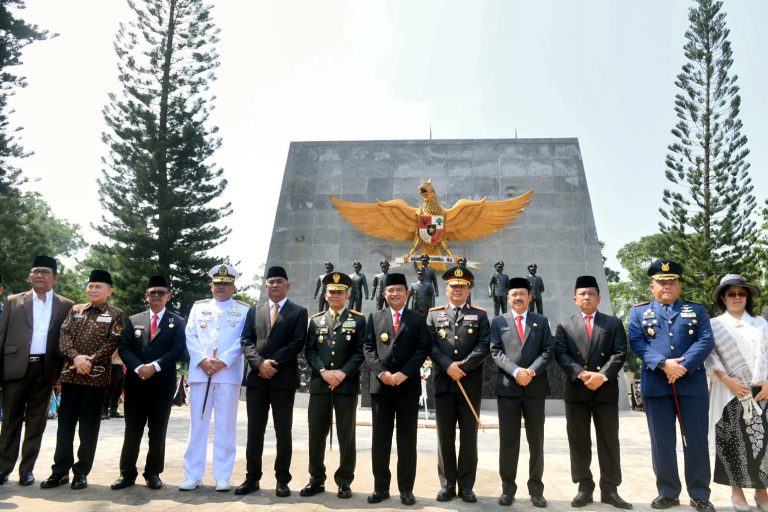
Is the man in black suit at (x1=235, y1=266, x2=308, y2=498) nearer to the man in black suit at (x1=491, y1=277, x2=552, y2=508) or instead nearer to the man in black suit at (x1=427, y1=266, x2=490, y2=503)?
the man in black suit at (x1=427, y1=266, x2=490, y2=503)

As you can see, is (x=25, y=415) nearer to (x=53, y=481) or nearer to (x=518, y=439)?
(x=53, y=481)

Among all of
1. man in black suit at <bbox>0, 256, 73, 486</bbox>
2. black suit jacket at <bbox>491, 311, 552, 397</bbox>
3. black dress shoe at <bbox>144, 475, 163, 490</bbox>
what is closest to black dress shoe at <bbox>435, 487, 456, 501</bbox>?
black suit jacket at <bbox>491, 311, 552, 397</bbox>

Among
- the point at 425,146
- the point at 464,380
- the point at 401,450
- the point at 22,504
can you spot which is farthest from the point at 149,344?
the point at 425,146

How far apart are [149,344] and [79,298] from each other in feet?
71.4

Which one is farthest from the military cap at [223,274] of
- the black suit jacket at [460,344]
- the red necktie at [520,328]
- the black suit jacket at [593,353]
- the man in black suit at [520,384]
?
the black suit jacket at [593,353]

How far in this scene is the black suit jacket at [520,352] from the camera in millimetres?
3906

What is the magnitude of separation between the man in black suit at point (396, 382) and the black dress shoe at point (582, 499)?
1.01m

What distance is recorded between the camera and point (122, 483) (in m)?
3.95

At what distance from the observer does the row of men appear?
3.83 metres

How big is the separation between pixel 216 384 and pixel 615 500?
278cm

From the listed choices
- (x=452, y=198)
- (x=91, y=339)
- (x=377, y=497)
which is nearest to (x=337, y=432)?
(x=377, y=497)

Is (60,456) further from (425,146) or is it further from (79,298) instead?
(79,298)

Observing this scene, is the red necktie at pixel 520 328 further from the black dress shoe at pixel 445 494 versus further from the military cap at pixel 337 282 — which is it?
the military cap at pixel 337 282

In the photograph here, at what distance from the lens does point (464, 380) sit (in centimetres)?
396
